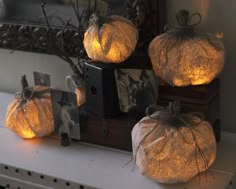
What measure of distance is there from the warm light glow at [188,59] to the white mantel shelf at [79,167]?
22cm

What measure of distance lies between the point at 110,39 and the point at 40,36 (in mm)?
417

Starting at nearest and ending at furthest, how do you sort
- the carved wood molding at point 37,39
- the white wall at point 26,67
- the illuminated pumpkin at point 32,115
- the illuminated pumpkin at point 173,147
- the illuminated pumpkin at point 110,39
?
the illuminated pumpkin at point 173,147
the illuminated pumpkin at point 110,39
the illuminated pumpkin at point 32,115
the carved wood molding at point 37,39
the white wall at point 26,67

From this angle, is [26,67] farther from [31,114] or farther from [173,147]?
[173,147]

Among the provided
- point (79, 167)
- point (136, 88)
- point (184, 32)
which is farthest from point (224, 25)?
point (79, 167)

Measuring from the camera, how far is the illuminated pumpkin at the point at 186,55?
3.74 ft

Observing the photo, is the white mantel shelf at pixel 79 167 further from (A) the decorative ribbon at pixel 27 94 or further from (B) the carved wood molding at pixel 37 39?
(B) the carved wood molding at pixel 37 39

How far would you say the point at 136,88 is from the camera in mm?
1240

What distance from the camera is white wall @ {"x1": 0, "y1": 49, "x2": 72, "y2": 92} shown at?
1610 mm

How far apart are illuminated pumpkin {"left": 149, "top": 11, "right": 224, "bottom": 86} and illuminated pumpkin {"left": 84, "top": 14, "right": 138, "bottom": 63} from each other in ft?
0.22

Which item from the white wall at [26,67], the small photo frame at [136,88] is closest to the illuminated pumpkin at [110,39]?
the small photo frame at [136,88]

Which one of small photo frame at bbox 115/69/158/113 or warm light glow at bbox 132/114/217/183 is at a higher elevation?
small photo frame at bbox 115/69/158/113

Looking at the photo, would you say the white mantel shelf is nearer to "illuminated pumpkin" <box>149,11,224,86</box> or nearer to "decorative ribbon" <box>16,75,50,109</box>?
"decorative ribbon" <box>16,75,50,109</box>

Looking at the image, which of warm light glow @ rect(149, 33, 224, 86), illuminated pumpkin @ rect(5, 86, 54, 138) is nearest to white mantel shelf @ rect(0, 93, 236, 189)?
illuminated pumpkin @ rect(5, 86, 54, 138)

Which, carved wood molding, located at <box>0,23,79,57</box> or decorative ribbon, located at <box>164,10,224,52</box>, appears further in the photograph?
carved wood molding, located at <box>0,23,79,57</box>
